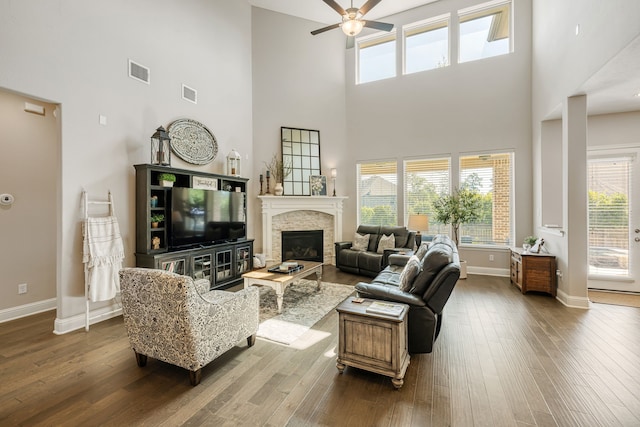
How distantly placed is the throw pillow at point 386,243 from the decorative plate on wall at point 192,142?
3.80 metres

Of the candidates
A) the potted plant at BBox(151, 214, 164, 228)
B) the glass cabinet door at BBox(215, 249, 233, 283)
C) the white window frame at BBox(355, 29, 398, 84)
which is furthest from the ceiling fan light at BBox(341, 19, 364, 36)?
the glass cabinet door at BBox(215, 249, 233, 283)

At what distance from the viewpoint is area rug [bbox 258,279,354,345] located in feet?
10.4

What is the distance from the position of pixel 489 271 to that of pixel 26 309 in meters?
7.78

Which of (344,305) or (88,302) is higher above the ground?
(344,305)

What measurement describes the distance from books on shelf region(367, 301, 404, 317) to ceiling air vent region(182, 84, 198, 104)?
184 inches

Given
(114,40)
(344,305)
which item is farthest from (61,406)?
(114,40)

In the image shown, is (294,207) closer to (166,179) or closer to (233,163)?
(233,163)

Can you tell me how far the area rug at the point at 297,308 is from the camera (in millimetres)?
3162

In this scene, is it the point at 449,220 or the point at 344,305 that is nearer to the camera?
the point at 344,305

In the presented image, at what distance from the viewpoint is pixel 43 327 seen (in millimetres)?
3316

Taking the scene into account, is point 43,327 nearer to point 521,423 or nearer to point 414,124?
point 521,423

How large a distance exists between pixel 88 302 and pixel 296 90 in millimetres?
5822

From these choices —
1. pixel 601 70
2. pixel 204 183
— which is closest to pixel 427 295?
pixel 601 70

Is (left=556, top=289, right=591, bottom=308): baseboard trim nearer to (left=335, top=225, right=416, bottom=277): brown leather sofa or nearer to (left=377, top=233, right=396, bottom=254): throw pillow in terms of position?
(left=335, top=225, right=416, bottom=277): brown leather sofa
